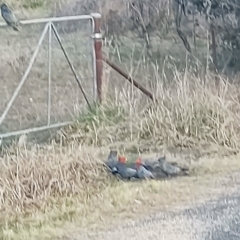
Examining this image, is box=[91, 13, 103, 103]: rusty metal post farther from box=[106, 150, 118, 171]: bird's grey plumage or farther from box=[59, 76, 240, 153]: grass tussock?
box=[106, 150, 118, 171]: bird's grey plumage

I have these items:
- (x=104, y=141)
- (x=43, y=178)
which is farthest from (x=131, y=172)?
(x=104, y=141)

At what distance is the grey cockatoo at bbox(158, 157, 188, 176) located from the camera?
6.36 meters

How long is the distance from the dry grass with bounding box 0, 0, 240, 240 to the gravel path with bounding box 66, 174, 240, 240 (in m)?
0.20

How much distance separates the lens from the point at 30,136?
7477mm

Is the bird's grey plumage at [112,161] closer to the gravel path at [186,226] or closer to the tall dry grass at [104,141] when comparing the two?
the tall dry grass at [104,141]

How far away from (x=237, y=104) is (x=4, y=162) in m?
2.93

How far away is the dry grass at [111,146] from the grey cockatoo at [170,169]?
13 centimetres

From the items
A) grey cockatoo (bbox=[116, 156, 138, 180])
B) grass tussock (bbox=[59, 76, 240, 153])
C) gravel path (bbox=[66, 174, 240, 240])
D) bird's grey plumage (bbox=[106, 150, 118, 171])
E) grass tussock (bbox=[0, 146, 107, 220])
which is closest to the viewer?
gravel path (bbox=[66, 174, 240, 240])

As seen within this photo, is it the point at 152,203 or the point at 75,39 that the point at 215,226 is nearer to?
the point at 152,203

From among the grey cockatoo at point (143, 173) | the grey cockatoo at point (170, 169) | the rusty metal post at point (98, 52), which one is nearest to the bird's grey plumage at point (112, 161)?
the grey cockatoo at point (143, 173)

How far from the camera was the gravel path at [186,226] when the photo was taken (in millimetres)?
4848

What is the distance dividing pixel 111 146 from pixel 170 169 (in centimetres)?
99

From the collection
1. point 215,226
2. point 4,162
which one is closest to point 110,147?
point 4,162

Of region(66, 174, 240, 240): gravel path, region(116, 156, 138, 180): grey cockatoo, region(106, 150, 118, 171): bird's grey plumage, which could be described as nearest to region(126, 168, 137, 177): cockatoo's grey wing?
region(116, 156, 138, 180): grey cockatoo
